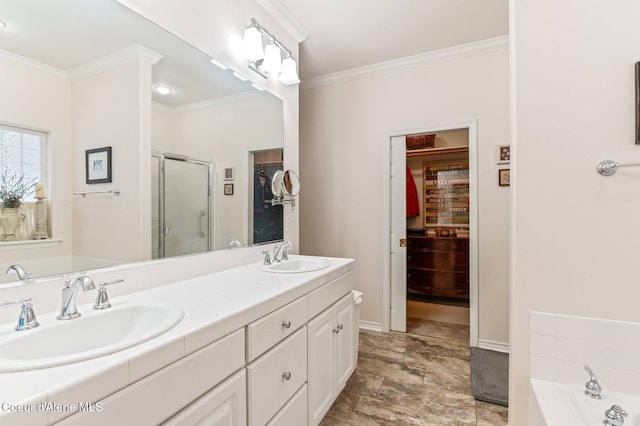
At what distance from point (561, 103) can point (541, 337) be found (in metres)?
0.95

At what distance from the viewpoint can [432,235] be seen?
13.6ft

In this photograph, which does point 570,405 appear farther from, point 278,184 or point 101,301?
point 278,184

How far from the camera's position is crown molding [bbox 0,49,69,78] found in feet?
3.32

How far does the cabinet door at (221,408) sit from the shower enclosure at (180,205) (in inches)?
30.8

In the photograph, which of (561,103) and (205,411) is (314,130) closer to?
(561,103)

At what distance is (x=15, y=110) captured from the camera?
1.04 meters

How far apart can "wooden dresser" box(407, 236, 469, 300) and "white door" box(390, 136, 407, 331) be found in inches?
42.3

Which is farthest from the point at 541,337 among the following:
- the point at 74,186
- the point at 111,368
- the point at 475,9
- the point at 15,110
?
the point at 475,9

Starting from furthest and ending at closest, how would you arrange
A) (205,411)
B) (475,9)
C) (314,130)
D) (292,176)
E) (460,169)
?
1. (460,169)
2. (314,130)
3. (292,176)
4. (475,9)
5. (205,411)

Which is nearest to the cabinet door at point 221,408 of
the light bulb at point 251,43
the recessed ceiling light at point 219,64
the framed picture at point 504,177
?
the recessed ceiling light at point 219,64

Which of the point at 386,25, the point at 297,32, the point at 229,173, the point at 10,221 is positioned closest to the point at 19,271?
the point at 10,221

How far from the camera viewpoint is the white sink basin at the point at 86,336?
71 centimetres

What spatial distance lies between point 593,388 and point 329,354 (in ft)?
3.80

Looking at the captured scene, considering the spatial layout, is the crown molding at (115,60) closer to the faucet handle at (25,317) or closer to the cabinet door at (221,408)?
the faucet handle at (25,317)
